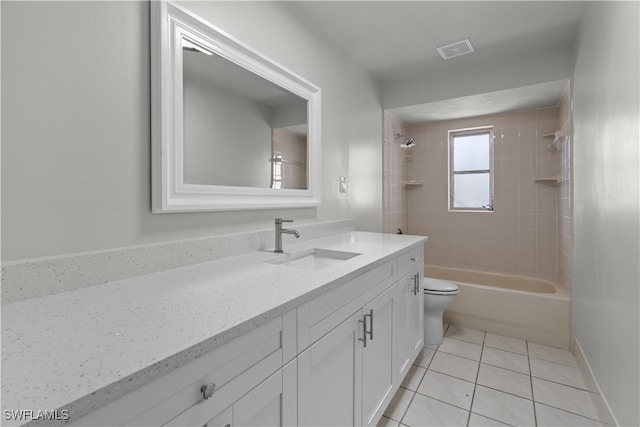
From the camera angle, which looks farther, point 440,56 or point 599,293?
point 440,56

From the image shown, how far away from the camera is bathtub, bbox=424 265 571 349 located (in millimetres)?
2389

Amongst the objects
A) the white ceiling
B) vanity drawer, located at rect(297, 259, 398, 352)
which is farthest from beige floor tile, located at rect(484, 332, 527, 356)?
the white ceiling

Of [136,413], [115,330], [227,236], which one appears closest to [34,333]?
[115,330]

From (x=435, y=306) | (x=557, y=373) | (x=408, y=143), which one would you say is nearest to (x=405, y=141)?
(x=408, y=143)

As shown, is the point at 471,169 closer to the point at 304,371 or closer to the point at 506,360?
the point at 506,360

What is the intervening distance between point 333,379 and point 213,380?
0.57 metres

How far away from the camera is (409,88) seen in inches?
117

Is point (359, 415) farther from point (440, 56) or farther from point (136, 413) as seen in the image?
point (440, 56)

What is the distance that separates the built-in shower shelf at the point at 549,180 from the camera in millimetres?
2932

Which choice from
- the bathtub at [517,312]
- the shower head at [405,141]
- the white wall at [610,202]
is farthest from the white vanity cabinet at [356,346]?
the shower head at [405,141]

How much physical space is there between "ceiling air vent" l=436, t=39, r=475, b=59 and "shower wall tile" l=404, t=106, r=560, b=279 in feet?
3.02

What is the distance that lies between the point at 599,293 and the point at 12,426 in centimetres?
221

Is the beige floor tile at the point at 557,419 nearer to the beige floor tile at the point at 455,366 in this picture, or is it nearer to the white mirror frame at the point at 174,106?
the beige floor tile at the point at 455,366

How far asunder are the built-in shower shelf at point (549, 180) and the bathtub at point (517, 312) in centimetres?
98
